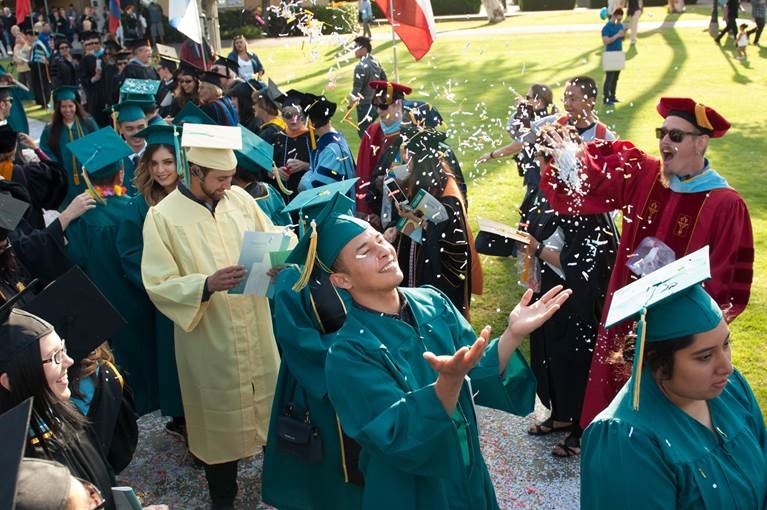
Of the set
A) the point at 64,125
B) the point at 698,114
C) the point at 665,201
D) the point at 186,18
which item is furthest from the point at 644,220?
the point at 186,18

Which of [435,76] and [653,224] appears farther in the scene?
[435,76]

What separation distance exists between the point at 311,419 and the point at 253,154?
8.76 feet

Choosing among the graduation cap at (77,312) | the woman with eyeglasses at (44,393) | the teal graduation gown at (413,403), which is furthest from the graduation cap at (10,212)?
the teal graduation gown at (413,403)

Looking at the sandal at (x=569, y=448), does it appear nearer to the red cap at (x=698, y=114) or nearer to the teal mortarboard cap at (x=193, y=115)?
the red cap at (x=698, y=114)

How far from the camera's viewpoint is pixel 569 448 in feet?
17.2

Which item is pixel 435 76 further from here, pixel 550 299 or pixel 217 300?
pixel 550 299

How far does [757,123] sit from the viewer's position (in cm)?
1466

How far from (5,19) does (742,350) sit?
33.5 meters

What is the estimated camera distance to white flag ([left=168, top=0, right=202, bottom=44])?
9.91 metres

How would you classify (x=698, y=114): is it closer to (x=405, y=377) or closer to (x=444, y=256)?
(x=444, y=256)

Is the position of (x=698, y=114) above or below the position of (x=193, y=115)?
above

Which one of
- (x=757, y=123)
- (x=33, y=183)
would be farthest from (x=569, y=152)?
(x=757, y=123)

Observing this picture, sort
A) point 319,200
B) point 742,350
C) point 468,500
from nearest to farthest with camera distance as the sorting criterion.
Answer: point 468,500 < point 319,200 < point 742,350

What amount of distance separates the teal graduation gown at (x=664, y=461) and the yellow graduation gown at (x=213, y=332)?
2631mm
